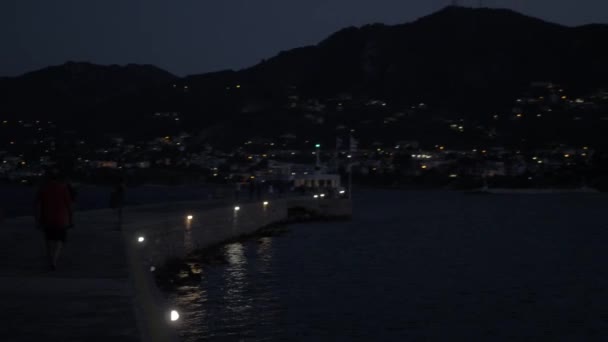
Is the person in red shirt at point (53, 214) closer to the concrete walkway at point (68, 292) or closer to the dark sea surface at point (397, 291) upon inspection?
the concrete walkway at point (68, 292)

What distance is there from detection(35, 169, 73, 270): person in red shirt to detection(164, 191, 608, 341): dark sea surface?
383cm

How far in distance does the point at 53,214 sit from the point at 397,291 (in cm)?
1245

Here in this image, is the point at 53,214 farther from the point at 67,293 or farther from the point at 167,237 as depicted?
the point at 167,237

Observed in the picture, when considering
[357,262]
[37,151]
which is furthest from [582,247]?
[37,151]

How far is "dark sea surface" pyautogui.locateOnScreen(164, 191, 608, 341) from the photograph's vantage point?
1764 centimetres

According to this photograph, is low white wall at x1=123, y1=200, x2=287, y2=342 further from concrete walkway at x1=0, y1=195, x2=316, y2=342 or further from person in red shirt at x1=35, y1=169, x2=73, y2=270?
person in red shirt at x1=35, y1=169, x2=73, y2=270

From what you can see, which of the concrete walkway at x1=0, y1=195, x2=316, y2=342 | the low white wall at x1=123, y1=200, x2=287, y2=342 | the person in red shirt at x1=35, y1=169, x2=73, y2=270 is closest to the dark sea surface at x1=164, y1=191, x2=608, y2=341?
the low white wall at x1=123, y1=200, x2=287, y2=342

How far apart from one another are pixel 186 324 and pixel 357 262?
15.3 meters

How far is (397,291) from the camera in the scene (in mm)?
23828

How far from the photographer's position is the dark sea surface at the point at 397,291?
1764 cm

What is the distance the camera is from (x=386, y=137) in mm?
168250

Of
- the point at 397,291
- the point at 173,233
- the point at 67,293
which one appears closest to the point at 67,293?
the point at 67,293


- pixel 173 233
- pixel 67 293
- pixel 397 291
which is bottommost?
pixel 397 291

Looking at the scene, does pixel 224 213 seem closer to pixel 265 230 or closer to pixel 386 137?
pixel 265 230
